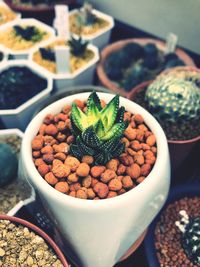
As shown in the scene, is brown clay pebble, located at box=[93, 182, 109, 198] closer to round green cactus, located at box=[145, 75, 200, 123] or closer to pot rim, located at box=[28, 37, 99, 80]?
round green cactus, located at box=[145, 75, 200, 123]

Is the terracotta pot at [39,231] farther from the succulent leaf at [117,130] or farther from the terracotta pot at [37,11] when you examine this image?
the terracotta pot at [37,11]

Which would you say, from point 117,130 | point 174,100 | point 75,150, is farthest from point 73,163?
point 174,100

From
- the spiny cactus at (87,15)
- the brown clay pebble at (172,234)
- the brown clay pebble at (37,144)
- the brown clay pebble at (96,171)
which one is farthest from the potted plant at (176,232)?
the spiny cactus at (87,15)

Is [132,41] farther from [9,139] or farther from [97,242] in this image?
[97,242]

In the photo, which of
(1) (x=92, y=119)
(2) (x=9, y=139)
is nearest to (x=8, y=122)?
(2) (x=9, y=139)

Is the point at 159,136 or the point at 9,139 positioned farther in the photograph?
the point at 9,139

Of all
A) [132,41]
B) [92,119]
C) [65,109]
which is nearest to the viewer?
[92,119]
